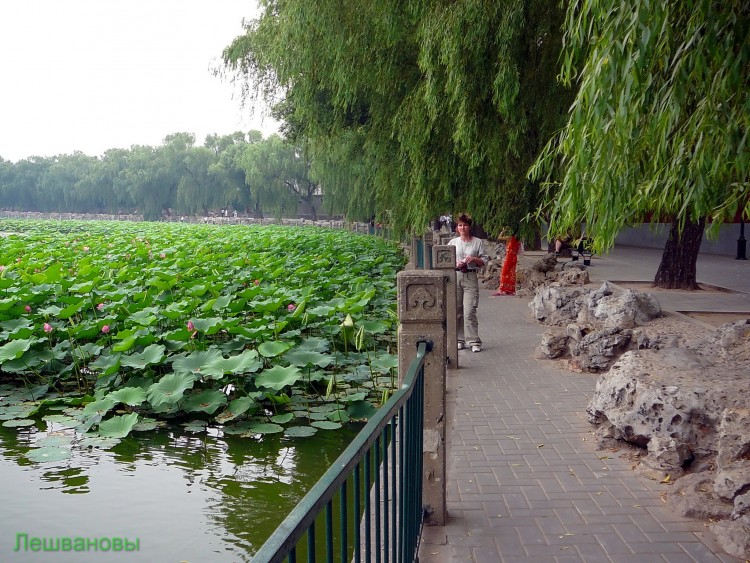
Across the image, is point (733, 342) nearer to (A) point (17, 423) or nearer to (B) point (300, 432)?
(B) point (300, 432)

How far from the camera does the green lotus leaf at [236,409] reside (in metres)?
6.06

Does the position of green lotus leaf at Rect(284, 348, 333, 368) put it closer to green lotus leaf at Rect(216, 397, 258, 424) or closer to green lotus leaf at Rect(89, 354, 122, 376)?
green lotus leaf at Rect(216, 397, 258, 424)

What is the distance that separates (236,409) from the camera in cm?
607

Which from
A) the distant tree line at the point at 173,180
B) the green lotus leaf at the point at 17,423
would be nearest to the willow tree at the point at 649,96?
the green lotus leaf at the point at 17,423

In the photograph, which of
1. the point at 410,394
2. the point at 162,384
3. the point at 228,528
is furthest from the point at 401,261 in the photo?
the point at 410,394

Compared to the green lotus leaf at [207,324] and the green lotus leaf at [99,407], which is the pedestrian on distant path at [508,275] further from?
the green lotus leaf at [99,407]

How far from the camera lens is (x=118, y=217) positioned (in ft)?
270

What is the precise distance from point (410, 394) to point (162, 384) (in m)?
3.77

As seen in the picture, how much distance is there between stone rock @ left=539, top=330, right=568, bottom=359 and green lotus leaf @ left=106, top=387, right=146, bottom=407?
434 cm

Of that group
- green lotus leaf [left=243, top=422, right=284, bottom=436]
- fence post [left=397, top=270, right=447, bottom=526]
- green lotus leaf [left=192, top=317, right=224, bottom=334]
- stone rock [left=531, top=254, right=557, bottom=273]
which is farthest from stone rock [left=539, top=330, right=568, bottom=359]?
stone rock [left=531, top=254, right=557, bottom=273]

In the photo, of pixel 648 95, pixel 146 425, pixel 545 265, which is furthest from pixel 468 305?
pixel 545 265

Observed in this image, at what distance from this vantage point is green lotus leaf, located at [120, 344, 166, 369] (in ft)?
21.5

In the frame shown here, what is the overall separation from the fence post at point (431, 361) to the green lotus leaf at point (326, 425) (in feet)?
8.03

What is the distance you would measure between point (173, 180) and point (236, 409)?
66.0 meters
